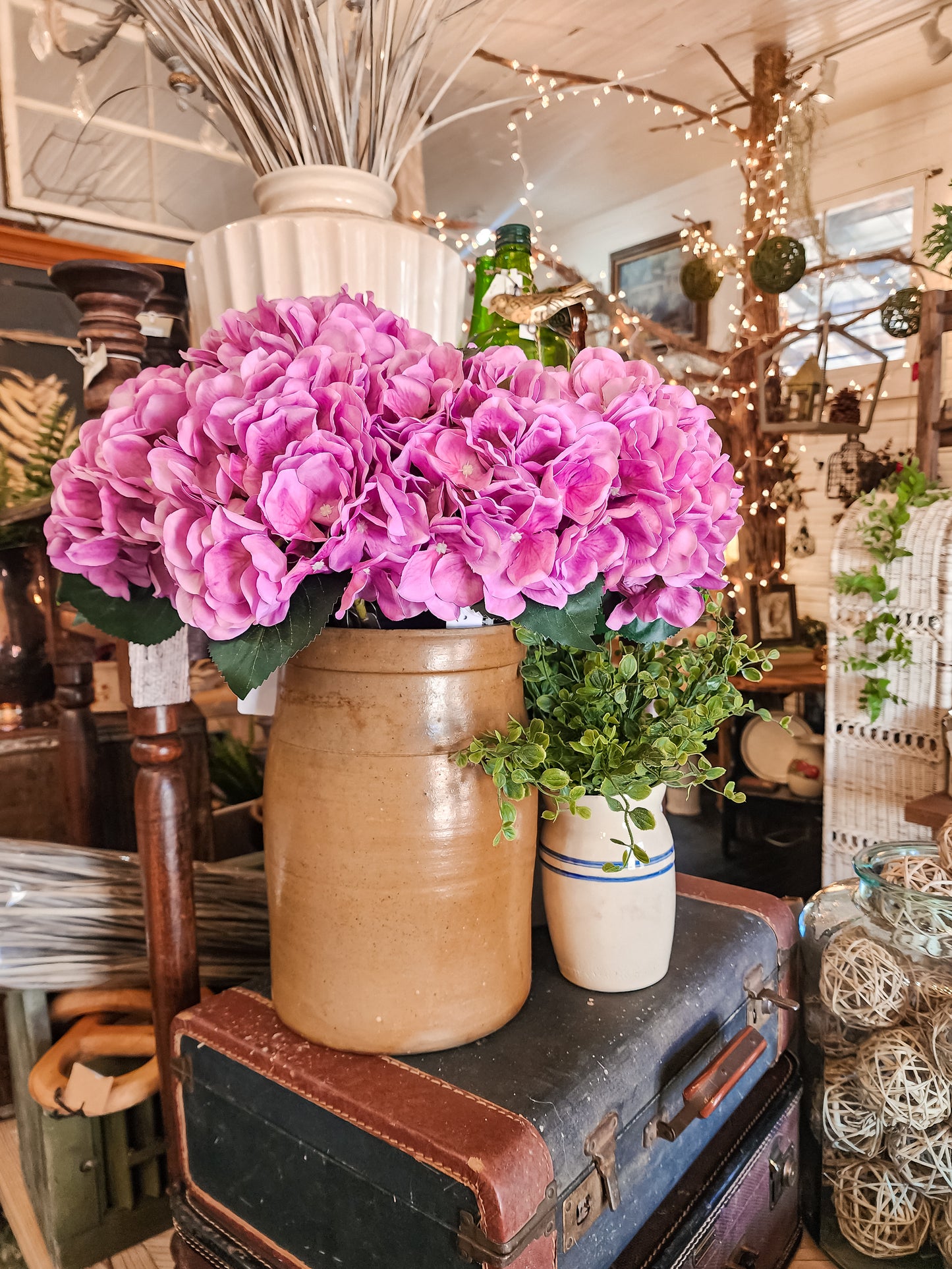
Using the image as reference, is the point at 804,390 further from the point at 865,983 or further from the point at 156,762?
the point at 156,762

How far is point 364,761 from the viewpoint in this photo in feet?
1.82

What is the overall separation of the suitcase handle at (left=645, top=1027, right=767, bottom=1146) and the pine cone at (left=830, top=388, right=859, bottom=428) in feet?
10.2

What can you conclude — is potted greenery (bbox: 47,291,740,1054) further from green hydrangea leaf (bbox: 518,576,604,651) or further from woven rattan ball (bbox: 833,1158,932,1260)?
woven rattan ball (bbox: 833,1158,932,1260)

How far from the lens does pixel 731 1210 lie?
715 mm

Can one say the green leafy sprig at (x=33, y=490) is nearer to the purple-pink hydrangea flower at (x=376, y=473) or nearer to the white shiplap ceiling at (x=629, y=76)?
the purple-pink hydrangea flower at (x=376, y=473)

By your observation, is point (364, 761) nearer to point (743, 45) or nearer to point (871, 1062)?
point (871, 1062)

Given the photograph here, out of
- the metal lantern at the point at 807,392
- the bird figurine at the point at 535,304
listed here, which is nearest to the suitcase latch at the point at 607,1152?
the bird figurine at the point at 535,304

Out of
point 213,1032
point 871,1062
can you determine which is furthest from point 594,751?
point 871,1062

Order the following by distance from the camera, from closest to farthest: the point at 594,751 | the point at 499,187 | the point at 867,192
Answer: the point at 594,751, the point at 867,192, the point at 499,187

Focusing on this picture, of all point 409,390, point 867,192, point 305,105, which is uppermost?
point 867,192

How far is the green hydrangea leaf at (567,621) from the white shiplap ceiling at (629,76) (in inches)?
101

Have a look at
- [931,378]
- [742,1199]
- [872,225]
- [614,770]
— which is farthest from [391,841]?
[872,225]

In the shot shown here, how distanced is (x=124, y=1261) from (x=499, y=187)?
4538 mm

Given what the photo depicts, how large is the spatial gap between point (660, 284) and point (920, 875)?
4418 mm
